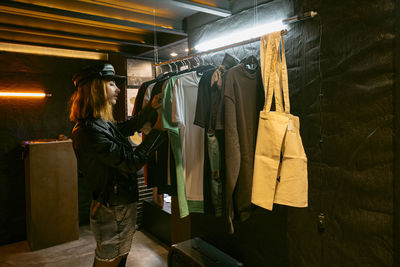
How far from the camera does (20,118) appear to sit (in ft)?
12.4

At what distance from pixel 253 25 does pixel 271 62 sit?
29.2 inches

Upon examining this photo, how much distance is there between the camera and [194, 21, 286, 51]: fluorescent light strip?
198cm

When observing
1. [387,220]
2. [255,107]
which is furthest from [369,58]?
[387,220]

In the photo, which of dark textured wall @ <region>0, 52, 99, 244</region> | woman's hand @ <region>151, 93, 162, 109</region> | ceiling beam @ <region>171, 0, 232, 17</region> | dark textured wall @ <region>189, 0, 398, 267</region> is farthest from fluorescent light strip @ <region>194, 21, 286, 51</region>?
dark textured wall @ <region>0, 52, 99, 244</region>

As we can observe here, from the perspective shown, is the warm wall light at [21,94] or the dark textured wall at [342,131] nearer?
the dark textured wall at [342,131]

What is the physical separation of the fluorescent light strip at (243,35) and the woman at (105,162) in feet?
3.42

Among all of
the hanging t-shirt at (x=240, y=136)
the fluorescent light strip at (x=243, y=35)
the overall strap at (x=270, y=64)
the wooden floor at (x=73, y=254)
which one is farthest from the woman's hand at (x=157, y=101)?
the wooden floor at (x=73, y=254)

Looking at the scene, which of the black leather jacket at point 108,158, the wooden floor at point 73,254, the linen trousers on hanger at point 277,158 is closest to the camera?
the linen trousers on hanger at point 277,158

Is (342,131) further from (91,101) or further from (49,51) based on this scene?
(49,51)

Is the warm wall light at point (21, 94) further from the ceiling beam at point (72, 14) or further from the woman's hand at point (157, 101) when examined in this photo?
the woman's hand at point (157, 101)

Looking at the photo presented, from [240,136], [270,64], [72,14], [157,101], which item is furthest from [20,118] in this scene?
[270,64]

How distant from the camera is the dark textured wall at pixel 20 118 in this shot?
366 centimetres

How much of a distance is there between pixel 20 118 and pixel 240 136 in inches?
134

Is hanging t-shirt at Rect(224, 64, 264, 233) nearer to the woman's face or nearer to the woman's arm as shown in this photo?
the woman's arm
